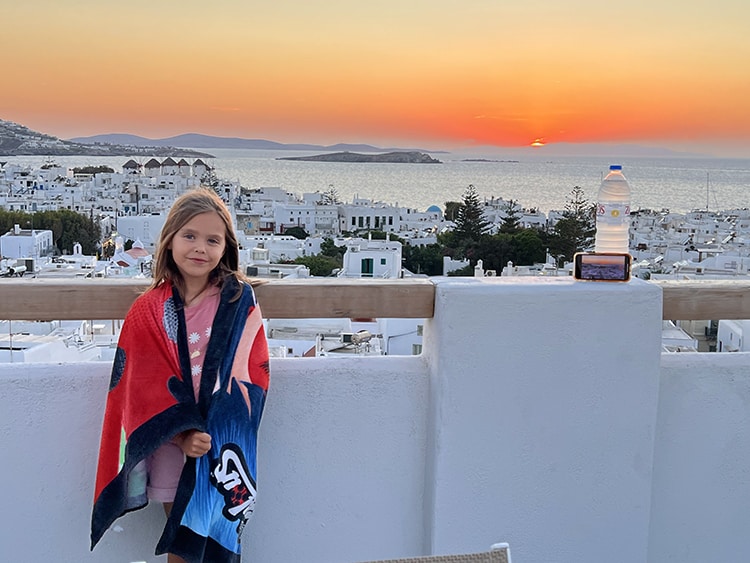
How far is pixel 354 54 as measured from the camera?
1491 inches

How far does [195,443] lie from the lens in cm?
163

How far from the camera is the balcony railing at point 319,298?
5.93 feet

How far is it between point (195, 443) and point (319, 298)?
467mm

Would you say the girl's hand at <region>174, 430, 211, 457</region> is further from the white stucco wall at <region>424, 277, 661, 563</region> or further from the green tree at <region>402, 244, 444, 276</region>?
the green tree at <region>402, 244, 444, 276</region>

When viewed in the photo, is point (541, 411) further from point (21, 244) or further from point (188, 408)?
point (21, 244)

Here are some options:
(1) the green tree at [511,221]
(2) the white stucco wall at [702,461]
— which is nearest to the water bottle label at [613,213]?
(2) the white stucco wall at [702,461]

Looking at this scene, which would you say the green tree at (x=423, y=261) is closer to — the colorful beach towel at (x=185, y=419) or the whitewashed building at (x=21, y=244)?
the whitewashed building at (x=21, y=244)

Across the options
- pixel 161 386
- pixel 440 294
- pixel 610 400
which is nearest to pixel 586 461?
pixel 610 400

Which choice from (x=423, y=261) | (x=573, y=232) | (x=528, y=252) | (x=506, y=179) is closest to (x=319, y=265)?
(x=423, y=261)

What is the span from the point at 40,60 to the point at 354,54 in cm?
2030

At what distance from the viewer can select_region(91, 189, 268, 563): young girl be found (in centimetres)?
164

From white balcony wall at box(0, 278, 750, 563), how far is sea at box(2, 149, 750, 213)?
156ft

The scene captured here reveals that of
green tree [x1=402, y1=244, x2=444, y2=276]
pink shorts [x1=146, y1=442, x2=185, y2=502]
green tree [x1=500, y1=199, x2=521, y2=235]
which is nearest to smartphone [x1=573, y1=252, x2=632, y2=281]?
pink shorts [x1=146, y1=442, x2=185, y2=502]

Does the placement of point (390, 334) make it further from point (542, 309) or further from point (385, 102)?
point (385, 102)
